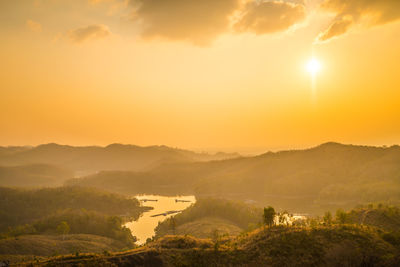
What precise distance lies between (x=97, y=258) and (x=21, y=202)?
176m

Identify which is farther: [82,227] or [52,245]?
[82,227]

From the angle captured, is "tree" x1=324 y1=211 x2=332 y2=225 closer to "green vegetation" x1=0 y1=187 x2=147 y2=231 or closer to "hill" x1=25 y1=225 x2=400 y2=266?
"hill" x1=25 y1=225 x2=400 y2=266

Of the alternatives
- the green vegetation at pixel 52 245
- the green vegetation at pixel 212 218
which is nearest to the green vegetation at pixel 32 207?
the green vegetation at pixel 212 218

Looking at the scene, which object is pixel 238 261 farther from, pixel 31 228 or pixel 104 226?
pixel 31 228

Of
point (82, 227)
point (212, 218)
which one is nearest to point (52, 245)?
point (82, 227)

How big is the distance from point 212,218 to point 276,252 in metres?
98.0

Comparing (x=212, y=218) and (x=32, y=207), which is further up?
(x=32, y=207)

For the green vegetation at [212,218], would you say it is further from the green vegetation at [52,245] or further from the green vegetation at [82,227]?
the green vegetation at [52,245]

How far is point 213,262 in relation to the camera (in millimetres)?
47406

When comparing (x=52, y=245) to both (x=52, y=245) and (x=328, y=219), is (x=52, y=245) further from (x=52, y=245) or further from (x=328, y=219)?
(x=328, y=219)

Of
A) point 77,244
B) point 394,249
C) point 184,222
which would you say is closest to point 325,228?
point 394,249

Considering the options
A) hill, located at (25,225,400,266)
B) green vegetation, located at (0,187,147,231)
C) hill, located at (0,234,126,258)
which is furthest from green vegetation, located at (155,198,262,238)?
hill, located at (25,225,400,266)

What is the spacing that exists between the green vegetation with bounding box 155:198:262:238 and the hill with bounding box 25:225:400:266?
7037cm

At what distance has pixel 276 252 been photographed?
160 feet
